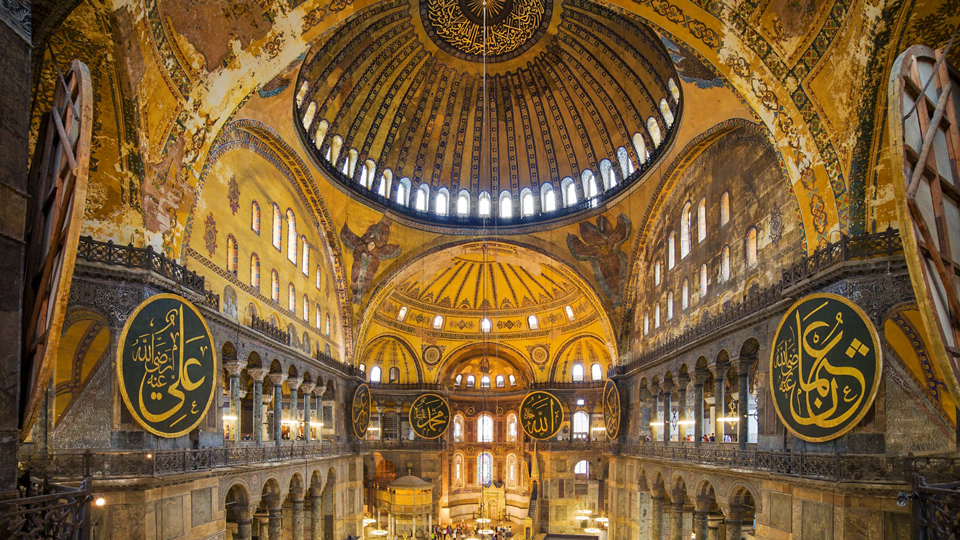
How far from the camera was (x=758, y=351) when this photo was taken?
1417cm

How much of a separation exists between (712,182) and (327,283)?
13.8 m

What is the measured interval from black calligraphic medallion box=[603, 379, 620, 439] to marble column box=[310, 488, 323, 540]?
1128 cm

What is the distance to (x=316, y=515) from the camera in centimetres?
Answer: 2133

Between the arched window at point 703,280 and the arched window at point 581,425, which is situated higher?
the arched window at point 703,280

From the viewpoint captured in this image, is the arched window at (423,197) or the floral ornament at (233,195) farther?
the arched window at (423,197)

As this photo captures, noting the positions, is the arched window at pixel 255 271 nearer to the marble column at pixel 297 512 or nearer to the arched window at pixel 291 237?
the arched window at pixel 291 237

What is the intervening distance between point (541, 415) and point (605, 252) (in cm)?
779

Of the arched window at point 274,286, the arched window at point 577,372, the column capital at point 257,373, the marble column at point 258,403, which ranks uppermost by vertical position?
the arched window at point 274,286

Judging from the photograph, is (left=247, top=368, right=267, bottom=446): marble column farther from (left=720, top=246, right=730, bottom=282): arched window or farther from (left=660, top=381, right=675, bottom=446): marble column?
(left=720, top=246, right=730, bottom=282): arched window

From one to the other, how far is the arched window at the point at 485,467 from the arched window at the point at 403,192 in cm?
1702

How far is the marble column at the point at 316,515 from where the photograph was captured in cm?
2125

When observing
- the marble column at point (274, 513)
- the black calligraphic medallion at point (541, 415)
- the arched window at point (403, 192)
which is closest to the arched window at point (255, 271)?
the marble column at point (274, 513)

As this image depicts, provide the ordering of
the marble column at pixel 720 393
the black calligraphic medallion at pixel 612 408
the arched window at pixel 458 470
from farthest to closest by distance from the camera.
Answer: the arched window at pixel 458 470, the black calligraphic medallion at pixel 612 408, the marble column at pixel 720 393

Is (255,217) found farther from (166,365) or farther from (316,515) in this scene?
(316,515)
